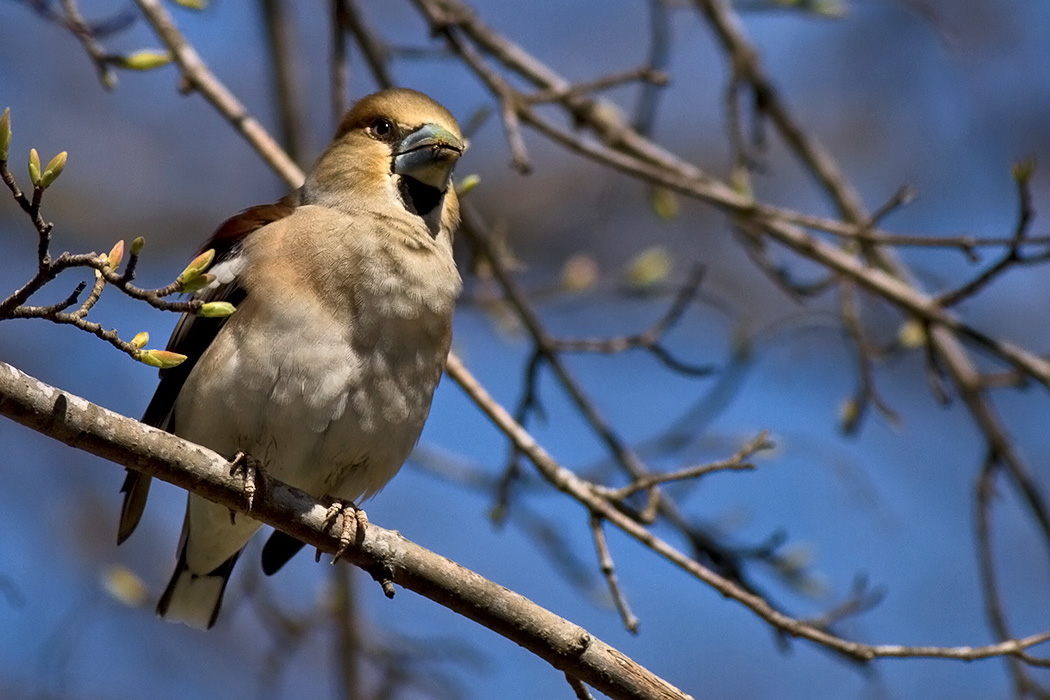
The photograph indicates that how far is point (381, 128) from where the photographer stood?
4.90 meters

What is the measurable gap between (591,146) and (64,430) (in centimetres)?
269

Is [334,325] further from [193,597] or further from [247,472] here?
[193,597]

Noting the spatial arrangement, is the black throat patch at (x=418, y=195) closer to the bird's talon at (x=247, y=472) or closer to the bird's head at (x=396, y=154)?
the bird's head at (x=396, y=154)

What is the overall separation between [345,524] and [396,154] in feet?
5.89

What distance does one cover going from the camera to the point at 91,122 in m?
11.0

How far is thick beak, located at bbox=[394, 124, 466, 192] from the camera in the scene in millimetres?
4621

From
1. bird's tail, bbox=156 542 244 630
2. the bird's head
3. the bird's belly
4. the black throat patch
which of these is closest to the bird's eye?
the bird's head

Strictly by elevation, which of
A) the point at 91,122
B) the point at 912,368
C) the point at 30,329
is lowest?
the point at 30,329

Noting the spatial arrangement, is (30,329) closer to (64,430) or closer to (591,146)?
(591,146)

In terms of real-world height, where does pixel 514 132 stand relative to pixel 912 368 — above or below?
below

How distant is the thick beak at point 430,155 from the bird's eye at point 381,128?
0.14m

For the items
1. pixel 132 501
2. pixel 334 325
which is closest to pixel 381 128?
pixel 334 325

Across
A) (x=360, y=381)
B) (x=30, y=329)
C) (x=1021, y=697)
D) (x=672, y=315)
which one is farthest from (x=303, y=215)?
(x=30, y=329)

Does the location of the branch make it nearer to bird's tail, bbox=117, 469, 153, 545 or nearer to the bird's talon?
the bird's talon
